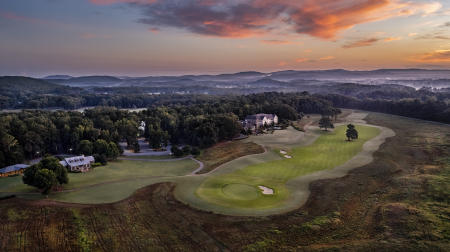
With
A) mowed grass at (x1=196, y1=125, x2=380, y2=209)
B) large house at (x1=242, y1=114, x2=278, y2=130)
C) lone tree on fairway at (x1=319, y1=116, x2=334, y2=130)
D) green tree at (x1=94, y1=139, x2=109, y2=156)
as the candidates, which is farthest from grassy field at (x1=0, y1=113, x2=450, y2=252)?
large house at (x1=242, y1=114, x2=278, y2=130)

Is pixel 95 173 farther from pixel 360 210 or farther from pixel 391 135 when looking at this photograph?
pixel 391 135

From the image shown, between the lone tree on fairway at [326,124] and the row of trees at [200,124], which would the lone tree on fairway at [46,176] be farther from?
the lone tree on fairway at [326,124]

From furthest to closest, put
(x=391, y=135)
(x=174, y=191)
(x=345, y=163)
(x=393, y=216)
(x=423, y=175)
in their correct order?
(x=391, y=135)
(x=345, y=163)
(x=423, y=175)
(x=174, y=191)
(x=393, y=216)

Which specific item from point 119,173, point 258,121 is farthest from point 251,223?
point 258,121

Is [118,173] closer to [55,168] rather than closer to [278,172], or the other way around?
Result: [55,168]

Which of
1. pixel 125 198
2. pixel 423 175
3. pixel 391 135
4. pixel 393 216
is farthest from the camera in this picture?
pixel 391 135

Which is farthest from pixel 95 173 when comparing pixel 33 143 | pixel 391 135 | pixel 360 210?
pixel 391 135

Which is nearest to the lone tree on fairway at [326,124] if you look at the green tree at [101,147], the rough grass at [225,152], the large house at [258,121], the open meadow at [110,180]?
the large house at [258,121]

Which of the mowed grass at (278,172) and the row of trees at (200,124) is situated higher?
the row of trees at (200,124)
